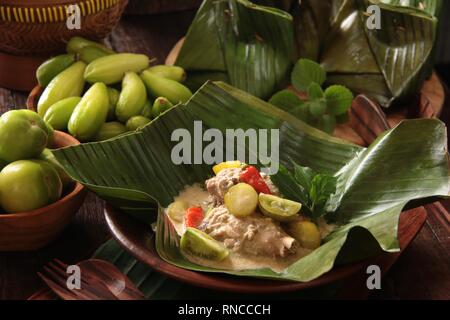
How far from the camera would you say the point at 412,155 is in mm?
1323

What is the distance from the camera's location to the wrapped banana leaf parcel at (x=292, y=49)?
189 centimetres

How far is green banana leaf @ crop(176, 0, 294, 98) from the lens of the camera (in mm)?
1900

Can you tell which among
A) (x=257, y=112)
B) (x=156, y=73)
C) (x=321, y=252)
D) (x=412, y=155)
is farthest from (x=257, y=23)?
(x=321, y=252)

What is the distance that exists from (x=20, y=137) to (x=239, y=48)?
0.78 metres

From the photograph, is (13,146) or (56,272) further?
(13,146)

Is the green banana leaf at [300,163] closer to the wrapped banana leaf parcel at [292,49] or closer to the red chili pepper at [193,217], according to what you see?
the red chili pepper at [193,217]

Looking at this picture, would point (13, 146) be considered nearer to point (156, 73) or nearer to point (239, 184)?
point (239, 184)

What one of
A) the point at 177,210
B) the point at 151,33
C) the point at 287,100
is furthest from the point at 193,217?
the point at 151,33

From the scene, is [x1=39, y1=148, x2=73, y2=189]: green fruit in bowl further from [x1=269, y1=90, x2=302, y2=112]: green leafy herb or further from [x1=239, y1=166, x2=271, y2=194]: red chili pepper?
[x1=269, y1=90, x2=302, y2=112]: green leafy herb

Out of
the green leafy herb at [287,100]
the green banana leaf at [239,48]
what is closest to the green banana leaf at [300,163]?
the green leafy herb at [287,100]

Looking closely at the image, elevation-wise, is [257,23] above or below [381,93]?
above

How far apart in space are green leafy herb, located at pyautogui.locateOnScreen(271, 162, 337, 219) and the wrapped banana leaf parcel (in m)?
0.67

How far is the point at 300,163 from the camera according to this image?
4.75 ft

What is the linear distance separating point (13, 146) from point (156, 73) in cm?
55
